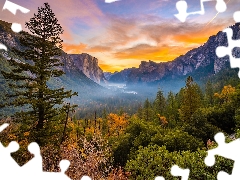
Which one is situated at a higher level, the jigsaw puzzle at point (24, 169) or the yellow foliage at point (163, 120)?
the jigsaw puzzle at point (24, 169)

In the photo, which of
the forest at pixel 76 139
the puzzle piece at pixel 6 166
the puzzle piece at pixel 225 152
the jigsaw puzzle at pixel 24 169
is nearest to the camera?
the puzzle piece at pixel 225 152

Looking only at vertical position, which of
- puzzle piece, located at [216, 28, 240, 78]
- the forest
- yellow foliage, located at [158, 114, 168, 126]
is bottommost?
yellow foliage, located at [158, 114, 168, 126]

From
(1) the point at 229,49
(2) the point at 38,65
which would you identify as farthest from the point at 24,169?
(2) the point at 38,65

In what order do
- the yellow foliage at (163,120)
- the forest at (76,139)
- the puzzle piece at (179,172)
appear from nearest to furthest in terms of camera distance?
the puzzle piece at (179,172)
the forest at (76,139)
the yellow foliage at (163,120)

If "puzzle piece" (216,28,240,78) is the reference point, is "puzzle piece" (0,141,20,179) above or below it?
below

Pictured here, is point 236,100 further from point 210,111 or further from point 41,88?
point 41,88

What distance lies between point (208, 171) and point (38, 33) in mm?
15018

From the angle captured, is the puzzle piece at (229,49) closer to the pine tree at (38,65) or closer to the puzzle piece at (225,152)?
the puzzle piece at (225,152)

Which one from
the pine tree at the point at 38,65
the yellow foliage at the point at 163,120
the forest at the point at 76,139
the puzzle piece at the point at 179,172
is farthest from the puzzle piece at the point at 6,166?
the yellow foliage at the point at 163,120

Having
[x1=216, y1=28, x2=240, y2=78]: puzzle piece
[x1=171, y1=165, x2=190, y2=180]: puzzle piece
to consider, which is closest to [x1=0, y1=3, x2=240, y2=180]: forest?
[x1=171, y1=165, x2=190, y2=180]: puzzle piece

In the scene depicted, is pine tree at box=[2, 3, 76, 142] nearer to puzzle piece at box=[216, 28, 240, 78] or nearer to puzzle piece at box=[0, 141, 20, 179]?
puzzle piece at box=[0, 141, 20, 179]

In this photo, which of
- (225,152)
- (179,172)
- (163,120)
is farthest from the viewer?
(163,120)

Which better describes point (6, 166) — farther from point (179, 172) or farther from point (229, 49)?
point (229, 49)

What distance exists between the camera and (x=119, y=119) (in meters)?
63.8
